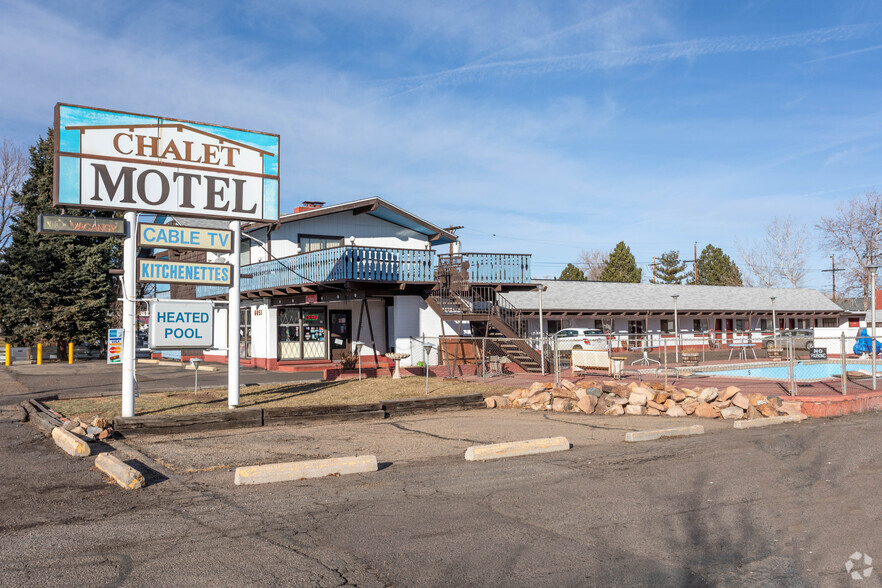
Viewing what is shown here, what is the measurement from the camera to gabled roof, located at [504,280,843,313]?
40.4 meters

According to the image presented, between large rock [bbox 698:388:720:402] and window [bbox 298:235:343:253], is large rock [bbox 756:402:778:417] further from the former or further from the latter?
window [bbox 298:235:343:253]

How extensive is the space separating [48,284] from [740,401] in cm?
3907

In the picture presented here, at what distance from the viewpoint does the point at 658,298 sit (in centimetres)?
4516

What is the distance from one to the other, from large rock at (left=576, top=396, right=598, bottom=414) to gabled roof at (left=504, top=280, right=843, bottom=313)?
23036 mm

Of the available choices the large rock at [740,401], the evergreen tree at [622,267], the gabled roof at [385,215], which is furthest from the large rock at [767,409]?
the evergreen tree at [622,267]

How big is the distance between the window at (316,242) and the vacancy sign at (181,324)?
48.9 ft

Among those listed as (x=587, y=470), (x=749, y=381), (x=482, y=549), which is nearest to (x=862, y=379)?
(x=749, y=381)

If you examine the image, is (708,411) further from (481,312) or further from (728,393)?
(481,312)

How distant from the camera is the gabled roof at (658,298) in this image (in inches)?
1590

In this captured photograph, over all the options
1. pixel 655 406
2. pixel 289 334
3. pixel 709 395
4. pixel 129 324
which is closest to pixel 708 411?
pixel 709 395

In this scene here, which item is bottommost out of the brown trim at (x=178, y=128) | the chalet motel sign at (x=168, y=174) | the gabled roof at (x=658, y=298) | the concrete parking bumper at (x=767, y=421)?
the concrete parking bumper at (x=767, y=421)

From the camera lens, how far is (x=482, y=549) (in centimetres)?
558

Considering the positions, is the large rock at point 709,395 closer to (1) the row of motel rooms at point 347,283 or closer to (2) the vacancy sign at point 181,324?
(1) the row of motel rooms at point 347,283

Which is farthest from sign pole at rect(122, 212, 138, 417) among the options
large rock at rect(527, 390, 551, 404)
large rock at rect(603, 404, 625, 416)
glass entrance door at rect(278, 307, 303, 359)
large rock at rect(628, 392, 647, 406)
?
glass entrance door at rect(278, 307, 303, 359)
